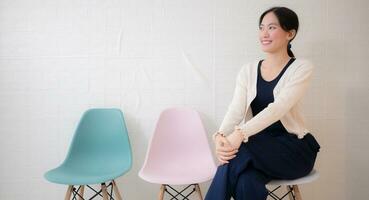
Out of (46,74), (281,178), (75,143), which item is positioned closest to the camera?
(281,178)

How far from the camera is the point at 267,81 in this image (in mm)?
1600

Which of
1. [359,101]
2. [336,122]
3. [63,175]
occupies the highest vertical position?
[359,101]

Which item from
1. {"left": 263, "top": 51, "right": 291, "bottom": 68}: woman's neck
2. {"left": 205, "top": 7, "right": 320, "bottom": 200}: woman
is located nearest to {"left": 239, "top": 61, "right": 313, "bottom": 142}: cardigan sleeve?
{"left": 205, "top": 7, "right": 320, "bottom": 200}: woman

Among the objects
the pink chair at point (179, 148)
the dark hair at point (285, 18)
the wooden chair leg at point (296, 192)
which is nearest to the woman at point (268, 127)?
the dark hair at point (285, 18)

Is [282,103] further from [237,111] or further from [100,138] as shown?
[100,138]

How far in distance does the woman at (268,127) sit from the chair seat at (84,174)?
63 cm

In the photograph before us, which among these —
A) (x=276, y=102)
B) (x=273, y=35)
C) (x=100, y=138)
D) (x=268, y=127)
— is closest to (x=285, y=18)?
(x=273, y=35)

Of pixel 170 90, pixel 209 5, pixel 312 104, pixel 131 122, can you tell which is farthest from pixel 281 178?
pixel 209 5

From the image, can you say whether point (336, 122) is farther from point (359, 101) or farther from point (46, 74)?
point (46, 74)

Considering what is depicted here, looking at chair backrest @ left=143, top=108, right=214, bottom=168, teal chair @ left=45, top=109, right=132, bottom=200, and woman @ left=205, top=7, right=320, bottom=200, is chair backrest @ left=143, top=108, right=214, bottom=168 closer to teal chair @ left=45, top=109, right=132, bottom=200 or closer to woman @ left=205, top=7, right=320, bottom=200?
teal chair @ left=45, top=109, right=132, bottom=200

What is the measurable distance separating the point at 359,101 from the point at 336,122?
0.22 meters

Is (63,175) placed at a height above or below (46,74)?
below

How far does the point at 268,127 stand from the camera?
1.59 meters

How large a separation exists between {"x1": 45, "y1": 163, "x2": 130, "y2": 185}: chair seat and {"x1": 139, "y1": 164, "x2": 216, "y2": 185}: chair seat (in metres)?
0.16
